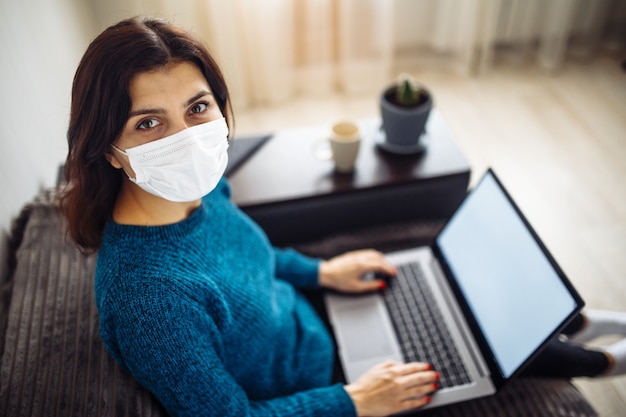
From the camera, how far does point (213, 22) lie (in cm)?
211

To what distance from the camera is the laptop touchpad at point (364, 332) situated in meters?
1.16

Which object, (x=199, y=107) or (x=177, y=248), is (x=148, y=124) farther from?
(x=177, y=248)

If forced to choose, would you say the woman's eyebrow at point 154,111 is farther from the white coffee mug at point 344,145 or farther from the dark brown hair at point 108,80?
the white coffee mug at point 344,145

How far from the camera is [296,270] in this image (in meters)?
1.26

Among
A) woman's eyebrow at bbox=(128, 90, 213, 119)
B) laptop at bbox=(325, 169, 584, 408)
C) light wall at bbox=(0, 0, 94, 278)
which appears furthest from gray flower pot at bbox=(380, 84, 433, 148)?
light wall at bbox=(0, 0, 94, 278)

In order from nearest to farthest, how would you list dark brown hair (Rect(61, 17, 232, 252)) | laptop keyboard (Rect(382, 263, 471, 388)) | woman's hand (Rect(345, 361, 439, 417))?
dark brown hair (Rect(61, 17, 232, 252)) < woman's hand (Rect(345, 361, 439, 417)) < laptop keyboard (Rect(382, 263, 471, 388))

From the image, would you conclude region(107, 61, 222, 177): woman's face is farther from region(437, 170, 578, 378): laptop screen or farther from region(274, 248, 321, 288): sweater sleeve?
region(437, 170, 578, 378): laptop screen

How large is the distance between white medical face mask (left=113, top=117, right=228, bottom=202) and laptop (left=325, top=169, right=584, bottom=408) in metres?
0.53

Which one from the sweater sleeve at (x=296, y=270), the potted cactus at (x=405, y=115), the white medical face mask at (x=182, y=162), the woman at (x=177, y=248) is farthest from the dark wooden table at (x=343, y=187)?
the white medical face mask at (x=182, y=162)

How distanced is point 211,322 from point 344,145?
641 millimetres

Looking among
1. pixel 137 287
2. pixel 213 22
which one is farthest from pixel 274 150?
pixel 213 22

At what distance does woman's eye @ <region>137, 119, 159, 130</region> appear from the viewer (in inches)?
32.2

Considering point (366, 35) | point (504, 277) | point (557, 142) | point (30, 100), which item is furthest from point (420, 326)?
point (366, 35)

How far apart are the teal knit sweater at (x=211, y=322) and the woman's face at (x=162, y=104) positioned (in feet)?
0.52
